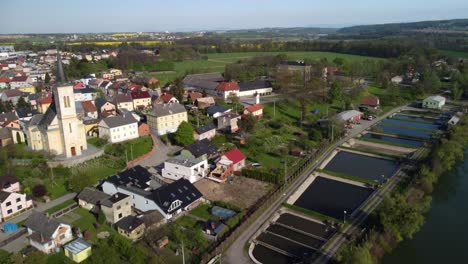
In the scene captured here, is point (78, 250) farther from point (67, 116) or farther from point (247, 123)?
point (247, 123)

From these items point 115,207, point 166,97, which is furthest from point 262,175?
point 166,97

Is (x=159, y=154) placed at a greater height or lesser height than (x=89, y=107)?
lesser


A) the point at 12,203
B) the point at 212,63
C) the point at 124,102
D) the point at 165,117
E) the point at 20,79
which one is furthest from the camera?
the point at 212,63

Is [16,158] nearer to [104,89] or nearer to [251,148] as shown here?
[251,148]

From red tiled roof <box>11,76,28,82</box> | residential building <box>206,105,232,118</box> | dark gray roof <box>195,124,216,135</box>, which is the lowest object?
dark gray roof <box>195,124,216,135</box>

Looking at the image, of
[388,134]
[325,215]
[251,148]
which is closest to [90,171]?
[251,148]

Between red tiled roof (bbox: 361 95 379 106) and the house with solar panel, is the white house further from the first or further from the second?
red tiled roof (bbox: 361 95 379 106)

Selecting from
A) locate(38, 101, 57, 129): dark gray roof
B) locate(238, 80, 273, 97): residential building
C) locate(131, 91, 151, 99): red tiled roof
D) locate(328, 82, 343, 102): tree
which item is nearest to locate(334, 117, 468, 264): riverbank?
locate(328, 82, 343, 102): tree
